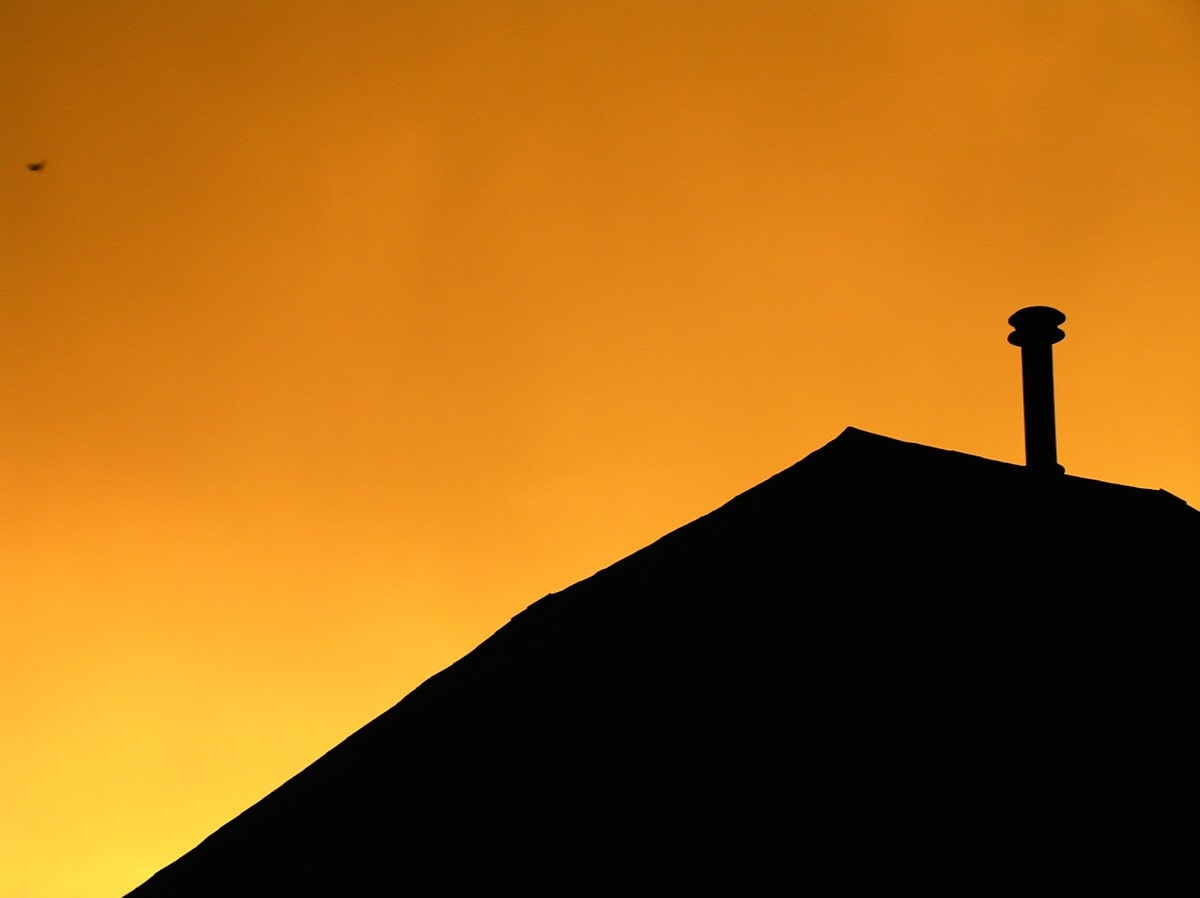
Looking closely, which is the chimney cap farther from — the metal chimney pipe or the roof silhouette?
the roof silhouette

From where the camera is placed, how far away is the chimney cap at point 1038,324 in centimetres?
414

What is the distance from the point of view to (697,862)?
203cm

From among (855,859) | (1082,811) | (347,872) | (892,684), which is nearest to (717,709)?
(892,684)

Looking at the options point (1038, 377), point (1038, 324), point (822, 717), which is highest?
point (1038, 324)

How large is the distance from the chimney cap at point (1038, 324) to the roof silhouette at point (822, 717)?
1123mm

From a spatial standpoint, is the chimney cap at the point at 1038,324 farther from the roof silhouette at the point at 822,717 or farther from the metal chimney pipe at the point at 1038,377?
the roof silhouette at the point at 822,717

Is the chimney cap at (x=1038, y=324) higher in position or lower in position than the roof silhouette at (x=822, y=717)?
higher

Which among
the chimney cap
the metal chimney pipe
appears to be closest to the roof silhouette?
the metal chimney pipe

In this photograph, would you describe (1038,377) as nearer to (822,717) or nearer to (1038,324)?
(1038,324)

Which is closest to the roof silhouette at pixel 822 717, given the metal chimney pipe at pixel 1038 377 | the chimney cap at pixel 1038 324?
the metal chimney pipe at pixel 1038 377

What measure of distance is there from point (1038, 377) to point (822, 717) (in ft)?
7.75

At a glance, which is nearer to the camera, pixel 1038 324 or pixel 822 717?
pixel 822 717

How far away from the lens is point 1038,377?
414cm

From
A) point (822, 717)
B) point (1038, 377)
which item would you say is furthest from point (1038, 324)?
point (822, 717)
